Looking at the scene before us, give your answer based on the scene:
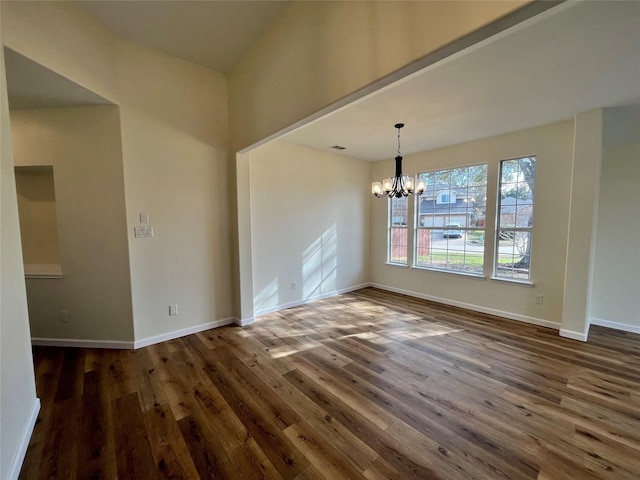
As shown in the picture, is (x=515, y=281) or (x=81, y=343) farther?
(x=515, y=281)

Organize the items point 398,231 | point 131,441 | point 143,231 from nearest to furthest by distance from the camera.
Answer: point 131,441
point 143,231
point 398,231

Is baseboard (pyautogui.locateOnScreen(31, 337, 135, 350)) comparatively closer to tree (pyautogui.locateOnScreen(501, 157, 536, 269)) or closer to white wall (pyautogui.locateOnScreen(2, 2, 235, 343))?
white wall (pyautogui.locateOnScreen(2, 2, 235, 343))

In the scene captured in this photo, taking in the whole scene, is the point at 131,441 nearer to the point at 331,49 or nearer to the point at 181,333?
the point at 181,333

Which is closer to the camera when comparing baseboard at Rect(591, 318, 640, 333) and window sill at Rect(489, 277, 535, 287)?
baseboard at Rect(591, 318, 640, 333)

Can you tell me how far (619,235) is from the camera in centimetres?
364

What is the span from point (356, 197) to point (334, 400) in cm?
412

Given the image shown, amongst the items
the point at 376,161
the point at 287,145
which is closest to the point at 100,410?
the point at 287,145

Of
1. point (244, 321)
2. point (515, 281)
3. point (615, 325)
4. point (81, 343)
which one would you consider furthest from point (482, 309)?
point (81, 343)

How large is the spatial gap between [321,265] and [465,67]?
3605 millimetres

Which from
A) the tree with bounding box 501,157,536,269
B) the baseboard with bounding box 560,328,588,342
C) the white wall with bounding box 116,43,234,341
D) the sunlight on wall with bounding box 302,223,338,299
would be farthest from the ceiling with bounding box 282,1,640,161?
the baseboard with bounding box 560,328,588,342

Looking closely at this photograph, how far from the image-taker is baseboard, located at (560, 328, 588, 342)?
10.7 ft

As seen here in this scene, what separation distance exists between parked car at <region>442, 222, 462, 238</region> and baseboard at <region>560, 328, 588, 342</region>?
73.7 inches

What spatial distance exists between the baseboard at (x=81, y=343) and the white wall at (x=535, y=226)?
15.4 ft

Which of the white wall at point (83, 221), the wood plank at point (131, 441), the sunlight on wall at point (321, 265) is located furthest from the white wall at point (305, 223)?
the wood plank at point (131, 441)
